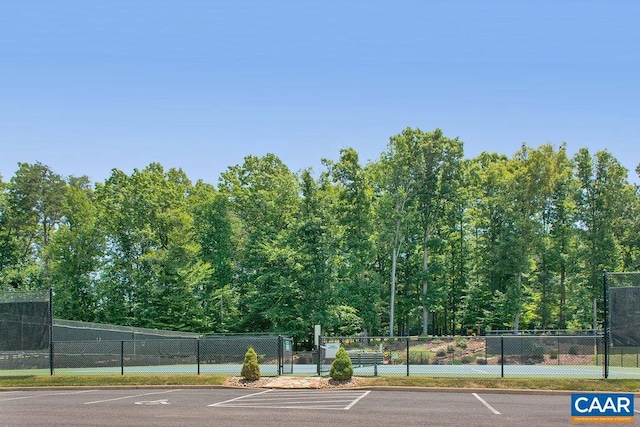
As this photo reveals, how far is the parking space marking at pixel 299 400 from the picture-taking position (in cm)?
1775

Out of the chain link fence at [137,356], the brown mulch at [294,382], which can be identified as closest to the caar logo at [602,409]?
the brown mulch at [294,382]

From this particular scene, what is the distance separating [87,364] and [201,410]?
20.5 meters

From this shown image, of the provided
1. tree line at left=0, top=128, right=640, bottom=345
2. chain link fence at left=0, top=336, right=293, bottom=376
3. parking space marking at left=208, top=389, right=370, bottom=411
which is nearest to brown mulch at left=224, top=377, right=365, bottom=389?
parking space marking at left=208, top=389, right=370, bottom=411

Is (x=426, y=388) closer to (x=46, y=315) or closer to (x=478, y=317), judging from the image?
(x=46, y=315)

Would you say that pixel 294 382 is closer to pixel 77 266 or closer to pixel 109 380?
→ pixel 109 380

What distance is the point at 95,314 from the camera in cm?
5172

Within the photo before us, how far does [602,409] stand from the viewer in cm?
1631

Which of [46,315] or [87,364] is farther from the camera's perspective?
Result: [87,364]

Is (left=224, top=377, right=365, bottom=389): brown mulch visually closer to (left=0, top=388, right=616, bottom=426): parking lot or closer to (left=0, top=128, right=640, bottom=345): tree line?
(left=0, top=388, right=616, bottom=426): parking lot

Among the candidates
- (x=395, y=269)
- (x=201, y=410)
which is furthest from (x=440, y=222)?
(x=201, y=410)

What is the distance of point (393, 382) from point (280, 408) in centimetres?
659

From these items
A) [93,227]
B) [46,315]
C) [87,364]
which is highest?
[93,227]

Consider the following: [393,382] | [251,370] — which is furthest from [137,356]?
[393,382]

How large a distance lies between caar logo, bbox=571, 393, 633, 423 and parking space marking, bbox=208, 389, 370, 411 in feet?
20.2
